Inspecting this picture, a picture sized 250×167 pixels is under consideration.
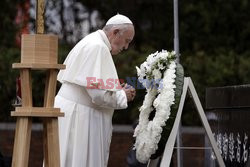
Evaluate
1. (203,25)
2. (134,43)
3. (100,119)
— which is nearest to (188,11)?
(203,25)

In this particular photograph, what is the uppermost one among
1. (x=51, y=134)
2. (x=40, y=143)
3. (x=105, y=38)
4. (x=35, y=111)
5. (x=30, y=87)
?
(x=105, y=38)

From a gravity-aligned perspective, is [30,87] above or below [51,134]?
above

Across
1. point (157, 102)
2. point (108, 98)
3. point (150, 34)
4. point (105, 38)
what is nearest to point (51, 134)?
point (108, 98)

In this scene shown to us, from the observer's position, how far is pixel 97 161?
627cm

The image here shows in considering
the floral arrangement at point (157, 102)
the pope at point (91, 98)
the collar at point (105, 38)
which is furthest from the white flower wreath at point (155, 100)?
the collar at point (105, 38)

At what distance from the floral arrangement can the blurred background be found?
560cm

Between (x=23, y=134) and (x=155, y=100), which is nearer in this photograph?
(x=23, y=134)

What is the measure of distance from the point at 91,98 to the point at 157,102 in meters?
0.57

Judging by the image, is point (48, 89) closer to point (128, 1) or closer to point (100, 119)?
point (100, 119)

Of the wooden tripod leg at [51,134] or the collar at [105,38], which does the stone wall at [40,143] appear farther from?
the wooden tripod leg at [51,134]

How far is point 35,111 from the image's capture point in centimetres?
552

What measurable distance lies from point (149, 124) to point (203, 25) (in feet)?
26.6

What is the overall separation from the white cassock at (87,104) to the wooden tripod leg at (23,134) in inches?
27.5

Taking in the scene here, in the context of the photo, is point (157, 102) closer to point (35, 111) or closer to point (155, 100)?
point (155, 100)
